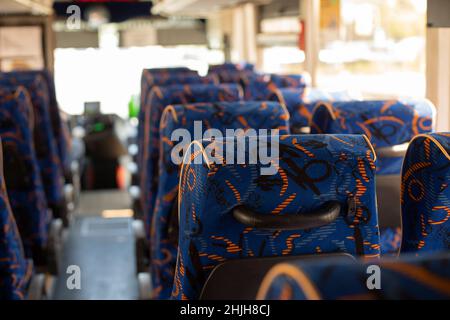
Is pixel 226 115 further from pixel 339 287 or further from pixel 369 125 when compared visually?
pixel 339 287

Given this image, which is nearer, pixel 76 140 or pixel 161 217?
pixel 161 217

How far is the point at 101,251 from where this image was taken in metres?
6.09

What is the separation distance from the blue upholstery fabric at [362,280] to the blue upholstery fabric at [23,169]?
2.86 meters

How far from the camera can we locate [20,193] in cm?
397

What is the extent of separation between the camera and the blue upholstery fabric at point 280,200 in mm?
1631

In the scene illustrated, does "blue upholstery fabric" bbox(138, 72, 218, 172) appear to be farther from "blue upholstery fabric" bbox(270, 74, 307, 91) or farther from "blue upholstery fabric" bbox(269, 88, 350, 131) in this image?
"blue upholstery fabric" bbox(270, 74, 307, 91)

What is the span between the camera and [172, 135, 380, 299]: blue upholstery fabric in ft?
5.35

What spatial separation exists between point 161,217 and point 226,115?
48cm

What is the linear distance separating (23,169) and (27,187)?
163mm

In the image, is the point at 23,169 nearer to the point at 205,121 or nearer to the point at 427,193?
the point at 205,121

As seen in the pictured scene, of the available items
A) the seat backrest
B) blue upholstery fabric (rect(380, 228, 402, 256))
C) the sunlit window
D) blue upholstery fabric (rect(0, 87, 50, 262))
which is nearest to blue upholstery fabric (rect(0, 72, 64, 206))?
the seat backrest

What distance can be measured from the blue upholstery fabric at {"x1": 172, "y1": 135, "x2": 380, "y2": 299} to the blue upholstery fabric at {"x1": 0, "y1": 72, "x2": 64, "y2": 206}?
341cm

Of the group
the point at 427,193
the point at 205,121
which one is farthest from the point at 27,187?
the point at 427,193

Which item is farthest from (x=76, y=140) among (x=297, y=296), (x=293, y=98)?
(x=297, y=296)
